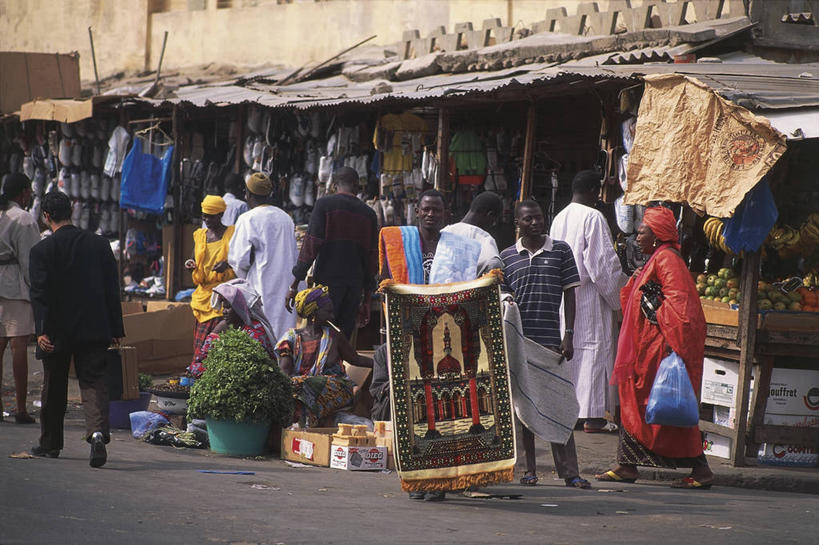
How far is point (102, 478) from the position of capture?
22.2 ft

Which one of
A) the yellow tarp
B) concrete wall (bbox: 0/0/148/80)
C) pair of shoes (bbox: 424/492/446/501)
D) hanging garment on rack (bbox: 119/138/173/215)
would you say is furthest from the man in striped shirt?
concrete wall (bbox: 0/0/148/80)

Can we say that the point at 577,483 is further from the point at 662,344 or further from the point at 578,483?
the point at 662,344

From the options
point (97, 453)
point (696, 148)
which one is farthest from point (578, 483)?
point (97, 453)

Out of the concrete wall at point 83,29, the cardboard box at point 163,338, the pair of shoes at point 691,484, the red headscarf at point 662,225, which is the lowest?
the cardboard box at point 163,338

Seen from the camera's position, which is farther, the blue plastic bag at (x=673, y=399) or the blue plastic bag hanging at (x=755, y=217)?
the blue plastic bag hanging at (x=755, y=217)

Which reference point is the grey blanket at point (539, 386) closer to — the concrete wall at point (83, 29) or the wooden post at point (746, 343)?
the wooden post at point (746, 343)

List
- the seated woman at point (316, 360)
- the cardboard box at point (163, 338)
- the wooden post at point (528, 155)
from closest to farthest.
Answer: the seated woman at point (316, 360), the wooden post at point (528, 155), the cardboard box at point (163, 338)

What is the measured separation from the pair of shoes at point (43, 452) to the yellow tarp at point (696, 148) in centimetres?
439

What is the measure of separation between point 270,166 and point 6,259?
5.23 m

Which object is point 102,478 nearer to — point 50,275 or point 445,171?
point 50,275

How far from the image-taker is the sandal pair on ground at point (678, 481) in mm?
7602

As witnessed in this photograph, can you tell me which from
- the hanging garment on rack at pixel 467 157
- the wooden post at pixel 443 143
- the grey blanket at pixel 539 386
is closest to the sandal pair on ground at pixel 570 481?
the grey blanket at pixel 539 386

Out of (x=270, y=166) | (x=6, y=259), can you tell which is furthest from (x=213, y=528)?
(x=270, y=166)

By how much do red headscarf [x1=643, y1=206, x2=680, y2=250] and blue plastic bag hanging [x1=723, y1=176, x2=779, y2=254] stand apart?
75cm
